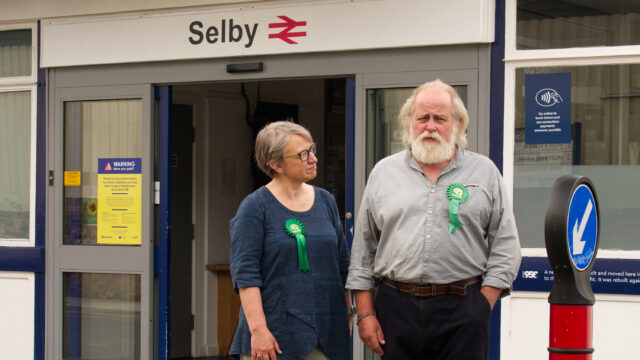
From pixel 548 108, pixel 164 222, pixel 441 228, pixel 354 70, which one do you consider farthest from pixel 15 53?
pixel 441 228

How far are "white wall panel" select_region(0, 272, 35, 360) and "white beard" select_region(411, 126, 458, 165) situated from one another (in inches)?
172

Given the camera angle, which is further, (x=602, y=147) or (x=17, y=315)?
(x=17, y=315)

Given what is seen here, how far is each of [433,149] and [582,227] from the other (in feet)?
2.48

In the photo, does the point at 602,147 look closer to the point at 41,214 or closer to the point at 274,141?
the point at 274,141

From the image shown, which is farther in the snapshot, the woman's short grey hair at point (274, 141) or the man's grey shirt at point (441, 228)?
the woman's short grey hair at point (274, 141)

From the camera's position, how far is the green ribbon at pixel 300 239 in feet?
12.2

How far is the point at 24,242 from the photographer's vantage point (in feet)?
22.9

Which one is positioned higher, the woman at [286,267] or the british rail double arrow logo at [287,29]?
the british rail double arrow logo at [287,29]

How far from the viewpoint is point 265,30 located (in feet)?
20.4

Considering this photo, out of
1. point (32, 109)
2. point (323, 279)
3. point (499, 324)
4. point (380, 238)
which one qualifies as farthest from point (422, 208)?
point (32, 109)

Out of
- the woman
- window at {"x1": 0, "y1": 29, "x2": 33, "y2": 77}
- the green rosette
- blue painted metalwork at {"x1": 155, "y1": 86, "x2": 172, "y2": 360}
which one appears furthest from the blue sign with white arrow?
window at {"x1": 0, "y1": 29, "x2": 33, "y2": 77}

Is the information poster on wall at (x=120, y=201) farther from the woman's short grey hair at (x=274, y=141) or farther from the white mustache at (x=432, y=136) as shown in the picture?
the white mustache at (x=432, y=136)

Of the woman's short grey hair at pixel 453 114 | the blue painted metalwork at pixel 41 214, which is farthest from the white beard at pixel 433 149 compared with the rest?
the blue painted metalwork at pixel 41 214

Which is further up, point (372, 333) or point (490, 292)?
point (490, 292)
